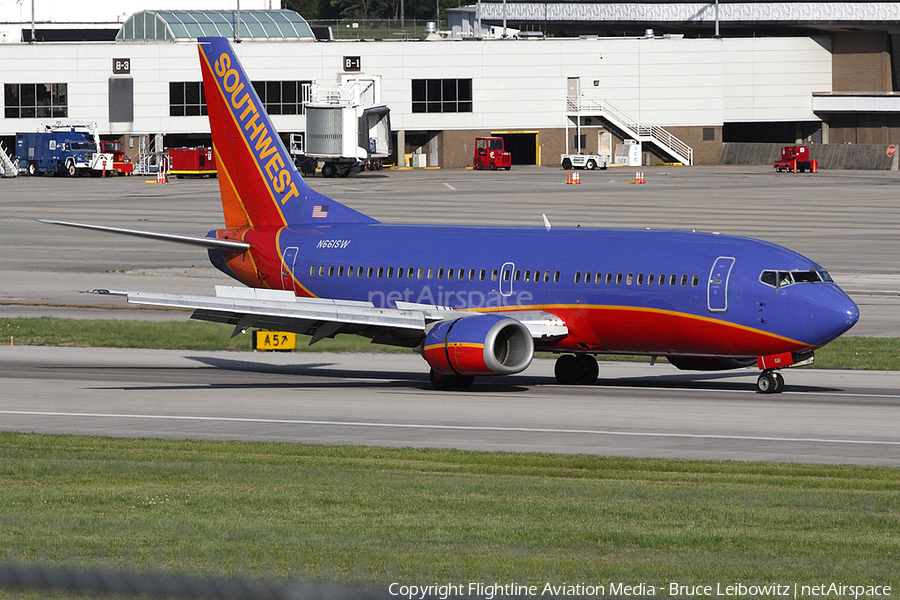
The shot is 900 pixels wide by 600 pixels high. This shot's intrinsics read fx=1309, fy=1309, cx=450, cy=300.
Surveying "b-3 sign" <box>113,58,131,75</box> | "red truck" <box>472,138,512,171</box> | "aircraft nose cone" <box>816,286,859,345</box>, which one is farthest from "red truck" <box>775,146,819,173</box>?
"aircraft nose cone" <box>816,286,859,345</box>

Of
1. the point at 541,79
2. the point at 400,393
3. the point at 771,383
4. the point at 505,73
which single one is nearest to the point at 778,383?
the point at 771,383

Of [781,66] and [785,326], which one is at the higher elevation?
[781,66]

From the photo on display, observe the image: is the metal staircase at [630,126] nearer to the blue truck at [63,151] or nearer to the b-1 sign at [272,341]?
the blue truck at [63,151]

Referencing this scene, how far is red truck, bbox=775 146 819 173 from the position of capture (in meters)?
135

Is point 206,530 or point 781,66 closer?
point 206,530

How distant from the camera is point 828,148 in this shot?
143125 millimetres

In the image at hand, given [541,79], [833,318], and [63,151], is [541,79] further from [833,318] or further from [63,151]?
[833,318]

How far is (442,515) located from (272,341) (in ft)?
81.5

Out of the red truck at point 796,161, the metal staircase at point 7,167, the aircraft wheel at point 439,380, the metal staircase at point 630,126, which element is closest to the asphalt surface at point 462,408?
the aircraft wheel at point 439,380

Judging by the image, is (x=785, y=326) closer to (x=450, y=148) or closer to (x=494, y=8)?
(x=450, y=148)

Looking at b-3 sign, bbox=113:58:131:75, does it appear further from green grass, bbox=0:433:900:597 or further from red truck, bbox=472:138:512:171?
green grass, bbox=0:433:900:597

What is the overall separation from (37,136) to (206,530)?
128m

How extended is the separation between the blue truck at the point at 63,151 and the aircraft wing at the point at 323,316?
106251mm

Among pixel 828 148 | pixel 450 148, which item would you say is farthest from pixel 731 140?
pixel 450 148
